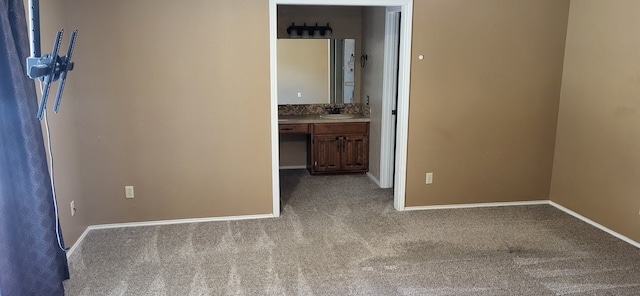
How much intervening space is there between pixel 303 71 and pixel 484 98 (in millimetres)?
2443

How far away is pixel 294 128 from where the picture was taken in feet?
18.7

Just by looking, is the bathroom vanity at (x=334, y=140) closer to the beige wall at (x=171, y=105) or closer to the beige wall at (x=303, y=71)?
the beige wall at (x=303, y=71)

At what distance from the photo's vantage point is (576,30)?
13.9 ft

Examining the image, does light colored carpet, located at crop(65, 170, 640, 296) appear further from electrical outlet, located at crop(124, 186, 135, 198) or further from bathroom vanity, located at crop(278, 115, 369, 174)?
bathroom vanity, located at crop(278, 115, 369, 174)

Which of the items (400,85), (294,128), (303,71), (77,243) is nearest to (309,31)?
(303,71)

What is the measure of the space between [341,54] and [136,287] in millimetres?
3947

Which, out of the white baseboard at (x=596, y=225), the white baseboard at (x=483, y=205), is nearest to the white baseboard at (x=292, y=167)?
the white baseboard at (x=483, y=205)

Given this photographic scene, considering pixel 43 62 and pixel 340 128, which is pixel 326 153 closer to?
pixel 340 128

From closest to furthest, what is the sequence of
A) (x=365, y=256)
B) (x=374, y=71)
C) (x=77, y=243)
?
1. (x=365, y=256)
2. (x=77, y=243)
3. (x=374, y=71)

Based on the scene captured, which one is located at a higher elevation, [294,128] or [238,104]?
[238,104]

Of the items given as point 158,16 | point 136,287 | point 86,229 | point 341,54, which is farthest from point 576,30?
point 86,229

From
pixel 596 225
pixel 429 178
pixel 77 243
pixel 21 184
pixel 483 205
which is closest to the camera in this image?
pixel 21 184

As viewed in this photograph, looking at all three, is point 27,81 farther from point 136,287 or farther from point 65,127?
point 136,287

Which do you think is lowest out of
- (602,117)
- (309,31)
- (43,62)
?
(602,117)
